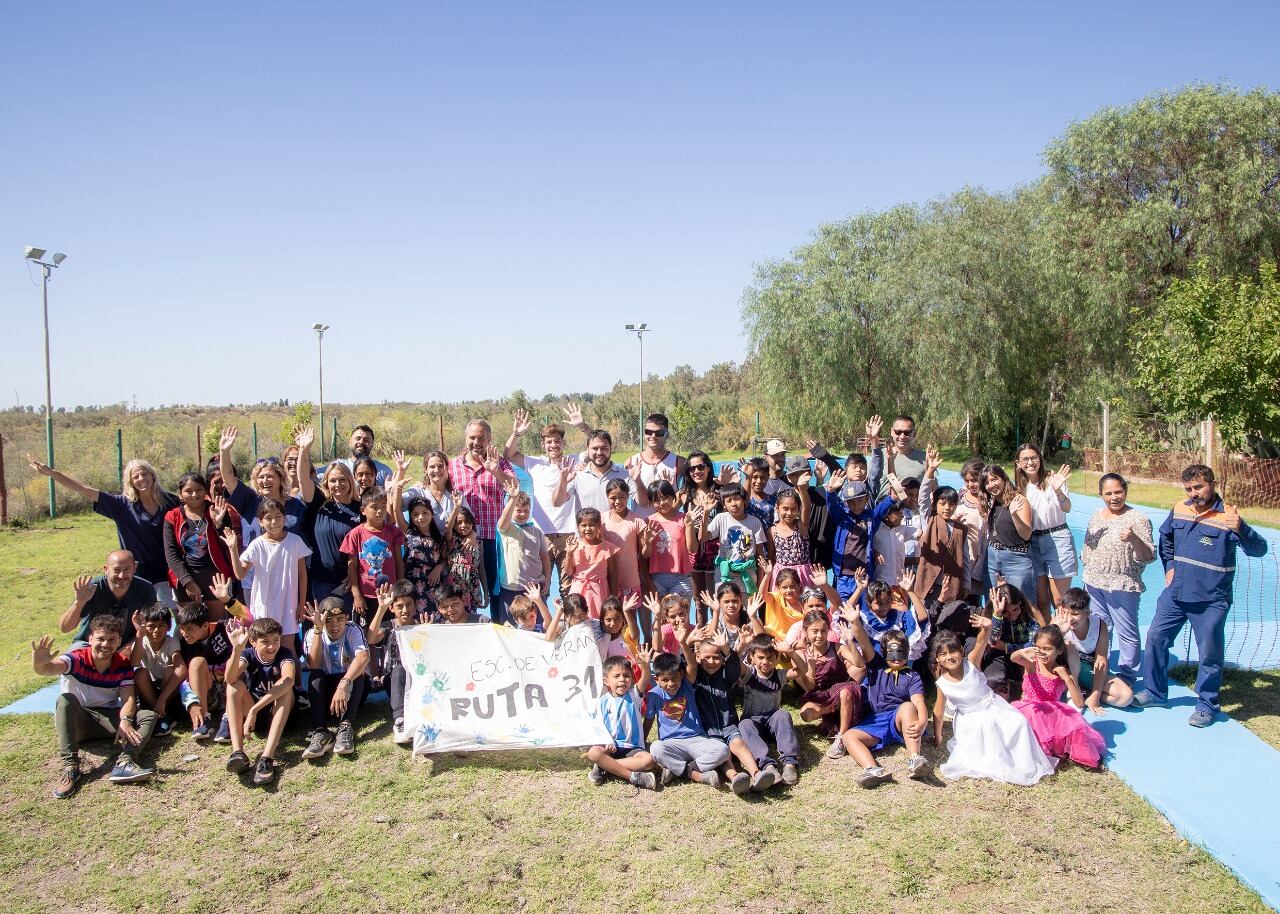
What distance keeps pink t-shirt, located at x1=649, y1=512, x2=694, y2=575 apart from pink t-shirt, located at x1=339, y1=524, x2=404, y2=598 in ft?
6.26

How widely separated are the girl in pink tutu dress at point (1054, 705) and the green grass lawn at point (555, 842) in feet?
0.59

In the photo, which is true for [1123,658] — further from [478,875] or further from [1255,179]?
[1255,179]

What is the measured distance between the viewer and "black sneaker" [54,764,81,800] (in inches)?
195

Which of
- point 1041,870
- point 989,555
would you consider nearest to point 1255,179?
point 989,555

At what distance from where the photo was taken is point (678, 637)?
17.8 feet

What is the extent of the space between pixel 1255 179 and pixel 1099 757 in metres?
19.9

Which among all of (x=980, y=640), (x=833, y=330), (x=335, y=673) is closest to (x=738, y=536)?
(x=980, y=640)

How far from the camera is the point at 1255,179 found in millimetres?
19156

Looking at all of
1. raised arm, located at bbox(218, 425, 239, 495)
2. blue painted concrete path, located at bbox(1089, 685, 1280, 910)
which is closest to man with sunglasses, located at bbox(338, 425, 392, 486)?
raised arm, located at bbox(218, 425, 239, 495)

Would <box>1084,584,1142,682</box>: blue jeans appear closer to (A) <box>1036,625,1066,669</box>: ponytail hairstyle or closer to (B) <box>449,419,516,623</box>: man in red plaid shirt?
(A) <box>1036,625,1066,669</box>: ponytail hairstyle

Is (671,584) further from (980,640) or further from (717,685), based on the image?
(980,640)

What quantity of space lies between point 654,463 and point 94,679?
14.1 feet

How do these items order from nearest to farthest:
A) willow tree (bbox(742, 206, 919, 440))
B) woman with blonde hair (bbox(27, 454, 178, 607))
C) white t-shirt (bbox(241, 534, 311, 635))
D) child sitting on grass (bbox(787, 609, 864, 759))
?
child sitting on grass (bbox(787, 609, 864, 759)) < white t-shirt (bbox(241, 534, 311, 635)) < woman with blonde hair (bbox(27, 454, 178, 607)) < willow tree (bbox(742, 206, 919, 440))

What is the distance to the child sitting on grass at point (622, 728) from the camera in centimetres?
506
